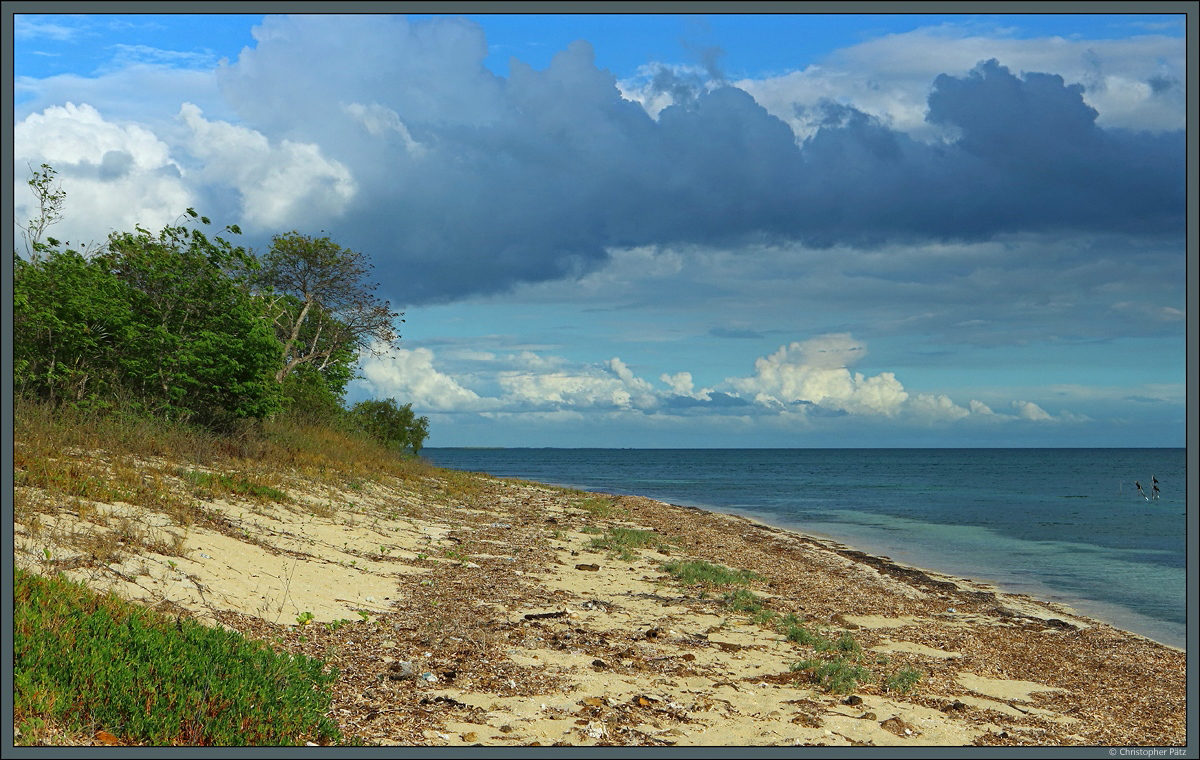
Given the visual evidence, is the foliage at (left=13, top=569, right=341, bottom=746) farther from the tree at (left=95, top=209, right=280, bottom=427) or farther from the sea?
the tree at (left=95, top=209, right=280, bottom=427)

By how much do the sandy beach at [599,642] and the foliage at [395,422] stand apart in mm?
28172

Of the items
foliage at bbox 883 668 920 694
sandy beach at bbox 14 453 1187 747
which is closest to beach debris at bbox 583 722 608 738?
sandy beach at bbox 14 453 1187 747

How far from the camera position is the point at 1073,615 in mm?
16328

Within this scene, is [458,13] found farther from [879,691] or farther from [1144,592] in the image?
[1144,592]

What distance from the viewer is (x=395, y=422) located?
152ft

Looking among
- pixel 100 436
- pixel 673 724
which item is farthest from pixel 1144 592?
pixel 100 436

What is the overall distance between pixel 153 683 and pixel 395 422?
4181 centimetres

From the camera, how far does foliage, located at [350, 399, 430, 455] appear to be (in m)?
45.5

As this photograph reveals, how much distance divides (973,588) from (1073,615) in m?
2.93

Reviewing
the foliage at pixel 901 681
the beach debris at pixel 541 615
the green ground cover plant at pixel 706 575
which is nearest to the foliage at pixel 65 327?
the beach debris at pixel 541 615

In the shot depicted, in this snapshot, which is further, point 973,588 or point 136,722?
point 973,588

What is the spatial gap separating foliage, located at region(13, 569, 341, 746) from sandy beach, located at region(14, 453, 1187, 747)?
701 mm

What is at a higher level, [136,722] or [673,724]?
[136,722]

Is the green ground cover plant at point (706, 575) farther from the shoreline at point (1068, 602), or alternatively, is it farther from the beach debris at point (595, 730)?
the beach debris at point (595, 730)
